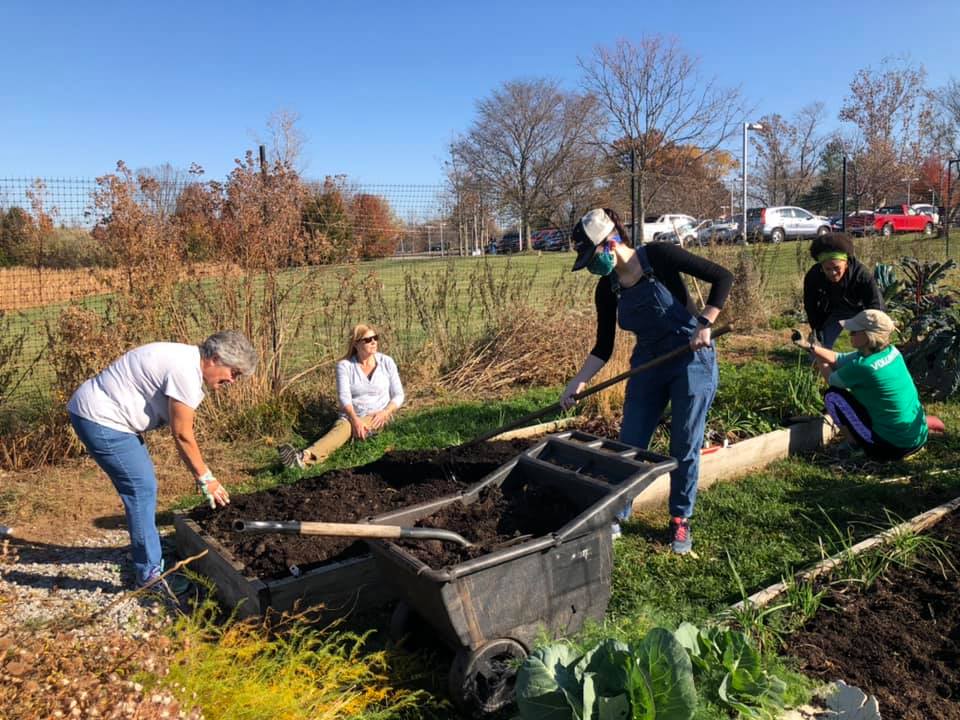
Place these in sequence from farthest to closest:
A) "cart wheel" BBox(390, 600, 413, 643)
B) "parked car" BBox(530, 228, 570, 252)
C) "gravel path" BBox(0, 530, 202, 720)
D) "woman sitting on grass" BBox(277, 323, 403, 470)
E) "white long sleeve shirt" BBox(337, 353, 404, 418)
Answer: "parked car" BBox(530, 228, 570, 252)
"white long sleeve shirt" BBox(337, 353, 404, 418)
"woman sitting on grass" BBox(277, 323, 403, 470)
"cart wheel" BBox(390, 600, 413, 643)
"gravel path" BBox(0, 530, 202, 720)

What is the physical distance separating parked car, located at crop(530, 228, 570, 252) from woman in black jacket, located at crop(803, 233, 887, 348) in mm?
5942

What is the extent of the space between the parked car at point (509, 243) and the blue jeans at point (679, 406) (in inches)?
247

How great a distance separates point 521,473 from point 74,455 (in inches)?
175

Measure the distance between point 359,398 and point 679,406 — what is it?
314 cm

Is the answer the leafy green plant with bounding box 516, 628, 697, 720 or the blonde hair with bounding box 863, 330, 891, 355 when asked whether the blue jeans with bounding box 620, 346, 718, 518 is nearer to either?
the blonde hair with bounding box 863, 330, 891, 355

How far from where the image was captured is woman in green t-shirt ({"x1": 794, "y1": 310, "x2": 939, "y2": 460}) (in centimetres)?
463

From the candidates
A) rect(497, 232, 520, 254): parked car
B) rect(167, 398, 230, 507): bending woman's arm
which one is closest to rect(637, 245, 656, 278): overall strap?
rect(167, 398, 230, 507): bending woman's arm

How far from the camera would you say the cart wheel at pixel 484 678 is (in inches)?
112

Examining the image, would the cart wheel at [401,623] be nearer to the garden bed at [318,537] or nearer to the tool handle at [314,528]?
the garden bed at [318,537]

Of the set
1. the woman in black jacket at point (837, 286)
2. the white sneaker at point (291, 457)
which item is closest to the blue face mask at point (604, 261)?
the woman in black jacket at point (837, 286)

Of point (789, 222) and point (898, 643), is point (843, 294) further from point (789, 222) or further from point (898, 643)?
point (789, 222)

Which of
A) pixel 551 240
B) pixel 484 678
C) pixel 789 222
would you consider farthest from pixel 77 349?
pixel 789 222

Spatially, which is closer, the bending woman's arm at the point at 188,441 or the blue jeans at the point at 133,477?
the bending woman's arm at the point at 188,441

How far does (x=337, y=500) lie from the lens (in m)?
4.49
